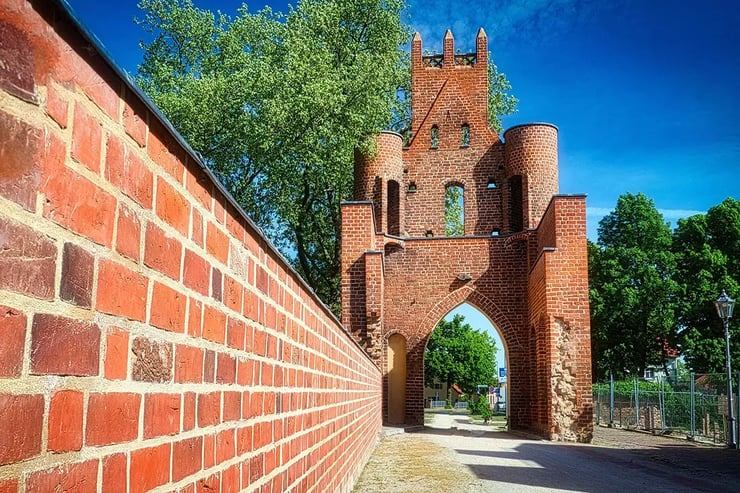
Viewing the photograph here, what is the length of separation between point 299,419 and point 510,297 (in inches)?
764

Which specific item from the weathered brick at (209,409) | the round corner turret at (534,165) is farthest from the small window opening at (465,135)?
the weathered brick at (209,409)

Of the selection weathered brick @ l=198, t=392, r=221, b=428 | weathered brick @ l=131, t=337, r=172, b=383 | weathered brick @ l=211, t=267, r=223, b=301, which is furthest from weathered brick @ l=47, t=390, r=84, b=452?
weathered brick @ l=211, t=267, r=223, b=301

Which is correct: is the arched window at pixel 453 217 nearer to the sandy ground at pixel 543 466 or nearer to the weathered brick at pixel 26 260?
the sandy ground at pixel 543 466

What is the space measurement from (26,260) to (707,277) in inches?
1462

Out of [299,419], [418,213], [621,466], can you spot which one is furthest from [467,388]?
[299,419]

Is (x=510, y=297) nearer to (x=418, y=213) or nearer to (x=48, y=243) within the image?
(x=418, y=213)

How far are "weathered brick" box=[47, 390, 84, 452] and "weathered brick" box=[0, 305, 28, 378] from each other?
0.32ft

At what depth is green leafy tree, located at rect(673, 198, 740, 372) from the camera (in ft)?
107

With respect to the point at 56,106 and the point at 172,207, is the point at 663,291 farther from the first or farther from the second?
the point at 56,106

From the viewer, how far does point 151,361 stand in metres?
1.32

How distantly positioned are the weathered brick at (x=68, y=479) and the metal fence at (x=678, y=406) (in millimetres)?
17139

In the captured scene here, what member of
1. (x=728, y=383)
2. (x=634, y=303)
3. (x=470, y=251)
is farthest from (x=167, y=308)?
(x=634, y=303)

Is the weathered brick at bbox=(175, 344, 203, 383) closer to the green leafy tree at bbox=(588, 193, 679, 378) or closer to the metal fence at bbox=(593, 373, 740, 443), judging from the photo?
the metal fence at bbox=(593, 373, 740, 443)

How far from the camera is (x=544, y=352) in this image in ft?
61.0
